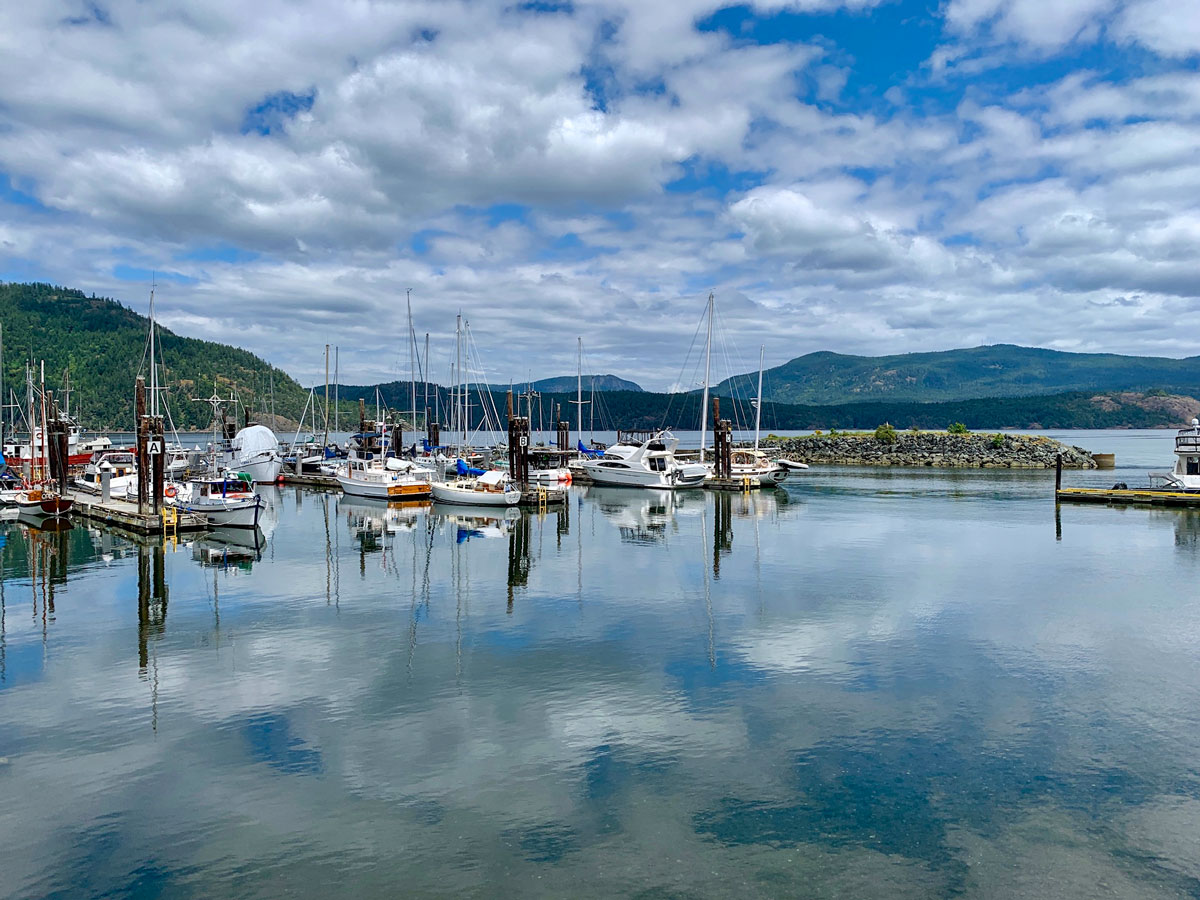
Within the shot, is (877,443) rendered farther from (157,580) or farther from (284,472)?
(157,580)

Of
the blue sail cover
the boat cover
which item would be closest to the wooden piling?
the boat cover

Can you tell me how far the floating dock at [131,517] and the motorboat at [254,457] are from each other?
74.8 feet

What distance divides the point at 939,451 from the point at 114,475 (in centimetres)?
9691

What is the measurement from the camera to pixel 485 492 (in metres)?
59.4

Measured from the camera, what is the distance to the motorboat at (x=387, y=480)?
210ft

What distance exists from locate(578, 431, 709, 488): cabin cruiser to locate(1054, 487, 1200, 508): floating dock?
30707mm

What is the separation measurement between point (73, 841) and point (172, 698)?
6.46m

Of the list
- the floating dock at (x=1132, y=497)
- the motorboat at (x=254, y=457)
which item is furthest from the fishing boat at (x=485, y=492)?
the floating dock at (x=1132, y=497)

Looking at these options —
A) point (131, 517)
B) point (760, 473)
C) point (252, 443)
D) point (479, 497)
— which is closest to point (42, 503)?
point (131, 517)

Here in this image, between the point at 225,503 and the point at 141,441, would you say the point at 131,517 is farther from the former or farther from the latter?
the point at 225,503

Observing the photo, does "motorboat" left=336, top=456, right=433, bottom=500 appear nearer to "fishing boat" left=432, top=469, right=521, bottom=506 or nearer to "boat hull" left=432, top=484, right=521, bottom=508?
"fishing boat" left=432, top=469, right=521, bottom=506

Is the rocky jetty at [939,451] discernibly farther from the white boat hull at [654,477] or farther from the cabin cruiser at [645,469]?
the white boat hull at [654,477]

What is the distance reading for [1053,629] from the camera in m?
23.8

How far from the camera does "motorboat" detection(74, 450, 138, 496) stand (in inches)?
2285
